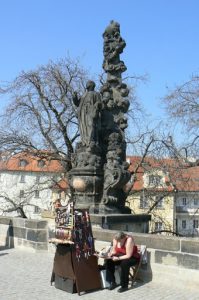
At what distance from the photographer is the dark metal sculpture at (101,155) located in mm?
11273

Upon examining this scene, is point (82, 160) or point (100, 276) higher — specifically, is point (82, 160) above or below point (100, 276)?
above

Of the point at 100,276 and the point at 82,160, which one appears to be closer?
the point at 100,276

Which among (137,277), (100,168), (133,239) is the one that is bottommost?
(137,277)

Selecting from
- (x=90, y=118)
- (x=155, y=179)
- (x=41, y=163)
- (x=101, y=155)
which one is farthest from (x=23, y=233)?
(x=155, y=179)

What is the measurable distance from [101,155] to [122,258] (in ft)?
15.0

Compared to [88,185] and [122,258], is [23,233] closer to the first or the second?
[88,185]

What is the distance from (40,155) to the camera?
21.9 metres

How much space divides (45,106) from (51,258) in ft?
41.1

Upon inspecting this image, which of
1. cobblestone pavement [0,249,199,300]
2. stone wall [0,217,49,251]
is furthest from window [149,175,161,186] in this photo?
cobblestone pavement [0,249,199,300]

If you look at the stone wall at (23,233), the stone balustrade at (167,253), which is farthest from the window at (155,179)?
the stone balustrade at (167,253)

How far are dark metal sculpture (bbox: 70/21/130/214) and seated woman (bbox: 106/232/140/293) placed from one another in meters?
3.40

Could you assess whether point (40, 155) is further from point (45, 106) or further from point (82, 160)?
point (82, 160)

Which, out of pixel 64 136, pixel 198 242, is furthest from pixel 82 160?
pixel 64 136

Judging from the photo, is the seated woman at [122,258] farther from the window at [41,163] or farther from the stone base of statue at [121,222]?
the window at [41,163]
